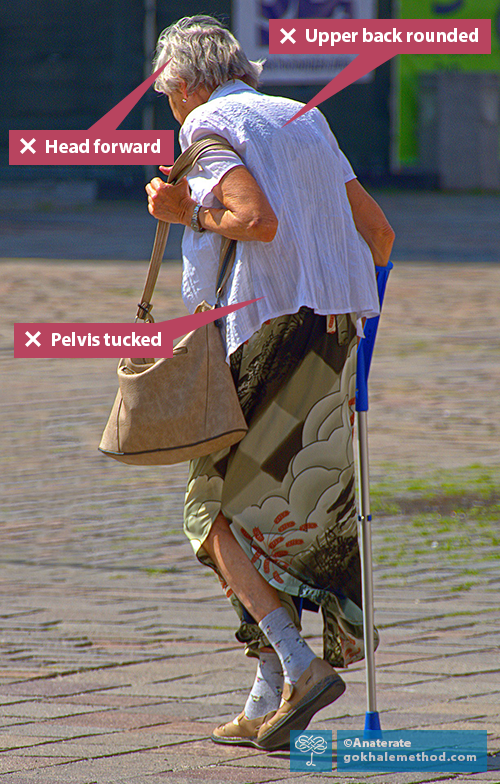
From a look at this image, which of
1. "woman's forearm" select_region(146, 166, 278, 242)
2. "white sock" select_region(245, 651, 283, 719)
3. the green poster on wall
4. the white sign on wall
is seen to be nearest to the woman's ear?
"woman's forearm" select_region(146, 166, 278, 242)

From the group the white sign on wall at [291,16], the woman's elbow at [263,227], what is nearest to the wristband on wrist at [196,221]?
the woman's elbow at [263,227]

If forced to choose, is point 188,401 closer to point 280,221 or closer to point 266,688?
point 280,221

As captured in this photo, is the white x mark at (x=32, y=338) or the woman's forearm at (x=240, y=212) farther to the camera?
the white x mark at (x=32, y=338)

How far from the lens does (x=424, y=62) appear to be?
2405cm

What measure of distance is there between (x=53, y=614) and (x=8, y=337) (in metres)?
6.10

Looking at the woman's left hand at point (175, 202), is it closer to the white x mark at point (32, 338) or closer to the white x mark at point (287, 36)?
the white x mark at point (32, 338)

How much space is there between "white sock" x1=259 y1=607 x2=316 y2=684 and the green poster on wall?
21306 mm

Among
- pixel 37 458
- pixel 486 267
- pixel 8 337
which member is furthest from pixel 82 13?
pixel 37 458

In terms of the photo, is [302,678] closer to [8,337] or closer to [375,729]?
[375,729]

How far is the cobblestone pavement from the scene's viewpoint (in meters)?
3.18

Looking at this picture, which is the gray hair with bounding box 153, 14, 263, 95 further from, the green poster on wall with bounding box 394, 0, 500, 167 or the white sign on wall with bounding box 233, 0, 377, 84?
the green poster on wall with bounding box 394, 0, 500, 167

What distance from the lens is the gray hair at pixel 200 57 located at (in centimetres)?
314

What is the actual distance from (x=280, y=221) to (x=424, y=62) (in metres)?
22.1

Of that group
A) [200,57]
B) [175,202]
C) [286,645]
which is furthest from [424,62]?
[286,645]
